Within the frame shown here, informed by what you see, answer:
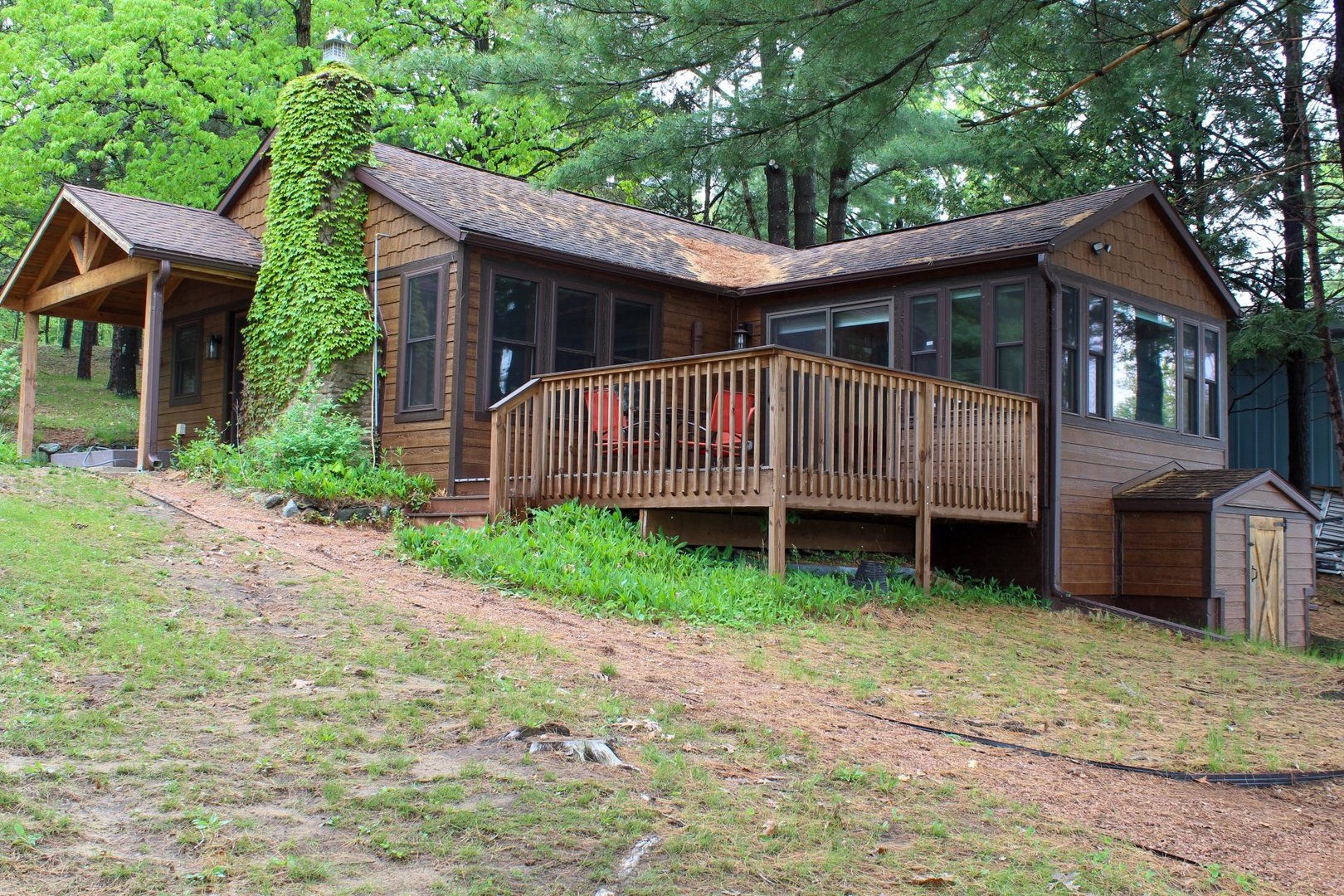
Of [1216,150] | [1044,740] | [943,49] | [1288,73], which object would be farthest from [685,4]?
[1216,150]

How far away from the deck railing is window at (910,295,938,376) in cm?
157

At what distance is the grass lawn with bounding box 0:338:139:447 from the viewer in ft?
65.9

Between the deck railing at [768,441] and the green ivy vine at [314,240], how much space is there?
3660 millimetres

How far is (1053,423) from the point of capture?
12.6m

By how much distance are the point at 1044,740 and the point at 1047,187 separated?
1710 cm

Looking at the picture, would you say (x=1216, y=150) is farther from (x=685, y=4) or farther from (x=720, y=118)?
(x=685, y=4)

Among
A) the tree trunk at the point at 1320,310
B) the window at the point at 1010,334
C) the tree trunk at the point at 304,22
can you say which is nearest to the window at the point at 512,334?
the window at the point at 1010,334

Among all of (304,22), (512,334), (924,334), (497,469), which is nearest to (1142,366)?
(924,334)

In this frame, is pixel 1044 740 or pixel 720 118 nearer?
pixel 1044 740

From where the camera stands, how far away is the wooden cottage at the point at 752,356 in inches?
421

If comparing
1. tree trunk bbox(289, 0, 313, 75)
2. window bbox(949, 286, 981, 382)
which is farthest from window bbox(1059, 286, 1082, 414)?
tree trunk bbox(289, 0, 313, 75)

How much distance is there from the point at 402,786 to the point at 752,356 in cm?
589

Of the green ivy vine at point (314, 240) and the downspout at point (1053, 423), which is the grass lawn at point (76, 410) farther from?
the downspout at point (1053, 423)

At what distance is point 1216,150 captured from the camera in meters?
20.6
